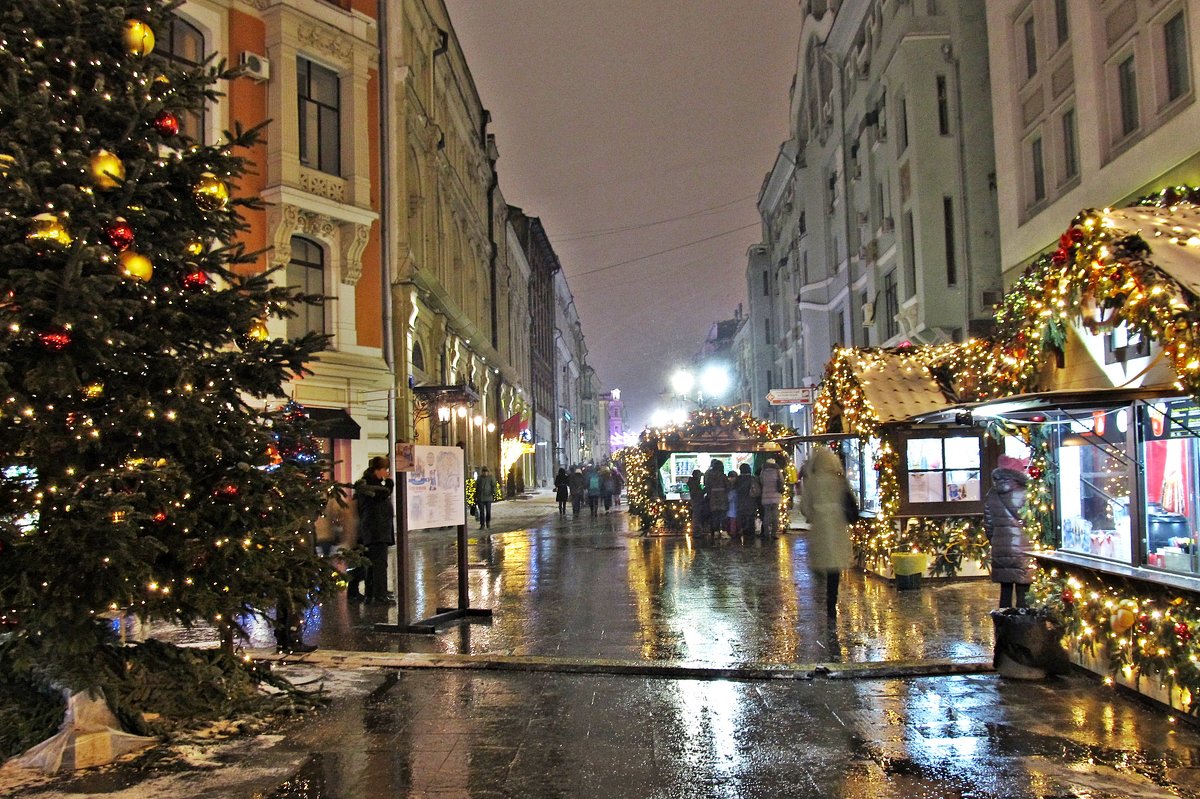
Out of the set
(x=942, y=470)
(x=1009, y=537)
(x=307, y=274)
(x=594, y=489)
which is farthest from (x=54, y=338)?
(x=594, y=489)

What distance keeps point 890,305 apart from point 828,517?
2031cm

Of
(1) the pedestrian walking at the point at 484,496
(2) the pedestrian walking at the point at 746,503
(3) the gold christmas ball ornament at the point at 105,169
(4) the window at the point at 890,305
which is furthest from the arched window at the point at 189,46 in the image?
(4) the window at the point at 890,305

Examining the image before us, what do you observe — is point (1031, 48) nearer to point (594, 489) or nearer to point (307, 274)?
point (307, 274)

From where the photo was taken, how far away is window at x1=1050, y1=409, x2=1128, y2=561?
7406mm

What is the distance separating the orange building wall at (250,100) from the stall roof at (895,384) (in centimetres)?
1391

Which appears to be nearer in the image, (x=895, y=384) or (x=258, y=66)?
(x=895, y=384)

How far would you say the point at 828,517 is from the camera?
9.91 metres

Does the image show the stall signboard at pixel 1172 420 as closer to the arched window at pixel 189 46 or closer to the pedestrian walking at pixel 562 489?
the arched window at pixel 189 46

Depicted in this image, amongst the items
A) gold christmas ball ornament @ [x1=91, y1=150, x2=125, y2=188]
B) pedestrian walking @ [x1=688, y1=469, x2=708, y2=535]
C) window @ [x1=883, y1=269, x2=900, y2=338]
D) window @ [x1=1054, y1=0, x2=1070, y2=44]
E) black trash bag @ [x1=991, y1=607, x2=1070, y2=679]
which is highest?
window @ [x1=1054, y1=0, x2=1070, y2=44]

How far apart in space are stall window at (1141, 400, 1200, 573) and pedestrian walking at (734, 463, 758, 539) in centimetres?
1344

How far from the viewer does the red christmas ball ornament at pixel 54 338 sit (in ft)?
18.1

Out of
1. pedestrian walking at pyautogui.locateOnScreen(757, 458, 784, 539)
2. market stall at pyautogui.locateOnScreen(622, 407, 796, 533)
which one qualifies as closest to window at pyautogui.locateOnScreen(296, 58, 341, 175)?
market stall at pyautogui.locateOnScreen(622, 407, 796, 533)

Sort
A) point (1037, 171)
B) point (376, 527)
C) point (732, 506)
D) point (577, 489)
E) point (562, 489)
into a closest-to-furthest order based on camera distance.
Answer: point (376, 527), point (1037, 171), point (732, 506), point (577, 489), point (562, 489)

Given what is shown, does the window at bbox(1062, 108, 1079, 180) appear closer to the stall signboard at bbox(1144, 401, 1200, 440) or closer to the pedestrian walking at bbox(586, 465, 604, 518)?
the stall signboard at bbox(1144, 401, 1200, 440)
